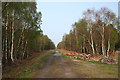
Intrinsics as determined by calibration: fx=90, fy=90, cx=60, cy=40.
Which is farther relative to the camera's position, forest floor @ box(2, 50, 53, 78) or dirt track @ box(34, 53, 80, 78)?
forest floor @ box(2, 50, 53, 78)

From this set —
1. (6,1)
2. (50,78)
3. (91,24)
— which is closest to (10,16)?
(6,1)

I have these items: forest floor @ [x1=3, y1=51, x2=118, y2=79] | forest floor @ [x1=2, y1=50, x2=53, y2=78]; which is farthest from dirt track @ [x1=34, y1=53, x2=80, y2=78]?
forest floor @ [x1=2, y1=50, x2=53, y2=78]

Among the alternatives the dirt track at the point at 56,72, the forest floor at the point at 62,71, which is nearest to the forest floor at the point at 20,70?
the forest floor at the point at 62,71

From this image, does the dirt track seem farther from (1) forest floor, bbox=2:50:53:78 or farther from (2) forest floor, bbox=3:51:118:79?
(1) forest floor, bbox=2:50:53:78

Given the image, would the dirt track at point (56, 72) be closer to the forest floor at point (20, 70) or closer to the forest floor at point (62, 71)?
the forest floor at point (62, 71)

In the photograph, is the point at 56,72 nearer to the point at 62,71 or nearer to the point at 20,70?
the point at 62,71

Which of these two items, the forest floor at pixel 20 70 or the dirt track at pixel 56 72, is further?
the forest floor at pixel 20 70

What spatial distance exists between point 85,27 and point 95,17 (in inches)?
234

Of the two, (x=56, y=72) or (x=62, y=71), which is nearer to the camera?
(x=56, y=72)

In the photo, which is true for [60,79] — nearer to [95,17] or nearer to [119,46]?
[95,17]

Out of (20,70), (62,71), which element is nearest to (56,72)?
(62,71)

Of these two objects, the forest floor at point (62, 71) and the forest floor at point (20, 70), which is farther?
the forest floor at point (20, 70)

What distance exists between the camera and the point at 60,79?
7059mm

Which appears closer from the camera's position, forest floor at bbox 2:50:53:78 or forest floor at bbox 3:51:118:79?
forest floor at bbox 3:51:118:79
